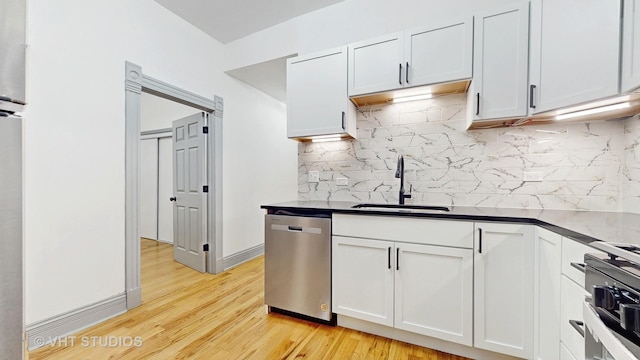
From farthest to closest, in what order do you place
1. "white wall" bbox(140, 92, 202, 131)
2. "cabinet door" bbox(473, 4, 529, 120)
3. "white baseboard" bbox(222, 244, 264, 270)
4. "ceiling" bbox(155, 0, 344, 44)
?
"white wall" bbox(140, 92, 202, 131) → "white baseboard" bbox(222, 244, 264, 270) → "ceiling" bbox(155, 0, 344, 44) → "cabinet door" bbox(473, 4, 529, 120)

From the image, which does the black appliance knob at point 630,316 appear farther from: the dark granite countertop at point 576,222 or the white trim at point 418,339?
the white trim at point 418,339

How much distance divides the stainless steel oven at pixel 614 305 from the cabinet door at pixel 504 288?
1.92 feet

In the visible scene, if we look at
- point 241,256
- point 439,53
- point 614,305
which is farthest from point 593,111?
point 241,256

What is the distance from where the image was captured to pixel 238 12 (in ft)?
9.07

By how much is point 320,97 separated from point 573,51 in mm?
1623

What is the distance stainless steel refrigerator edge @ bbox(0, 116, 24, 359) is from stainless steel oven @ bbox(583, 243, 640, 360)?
1325 mm

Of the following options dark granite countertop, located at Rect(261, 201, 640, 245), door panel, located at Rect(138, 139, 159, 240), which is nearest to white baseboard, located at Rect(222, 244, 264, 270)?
dark granite countertop, located at Rect(261, 201, 640, 245)

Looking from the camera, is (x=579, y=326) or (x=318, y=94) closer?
(x=579, y=326)

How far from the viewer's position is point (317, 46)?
2734 mm

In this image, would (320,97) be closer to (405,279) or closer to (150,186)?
(405,279)

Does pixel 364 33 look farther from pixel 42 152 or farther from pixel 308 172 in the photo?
pixel 42 152

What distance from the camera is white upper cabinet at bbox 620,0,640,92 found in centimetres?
115

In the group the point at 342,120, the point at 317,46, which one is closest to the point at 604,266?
the point at 342,120

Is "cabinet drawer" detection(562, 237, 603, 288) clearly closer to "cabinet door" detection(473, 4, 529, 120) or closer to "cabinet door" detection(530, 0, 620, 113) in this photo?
"cabinet door" detection(530, 0, 620, 113)
